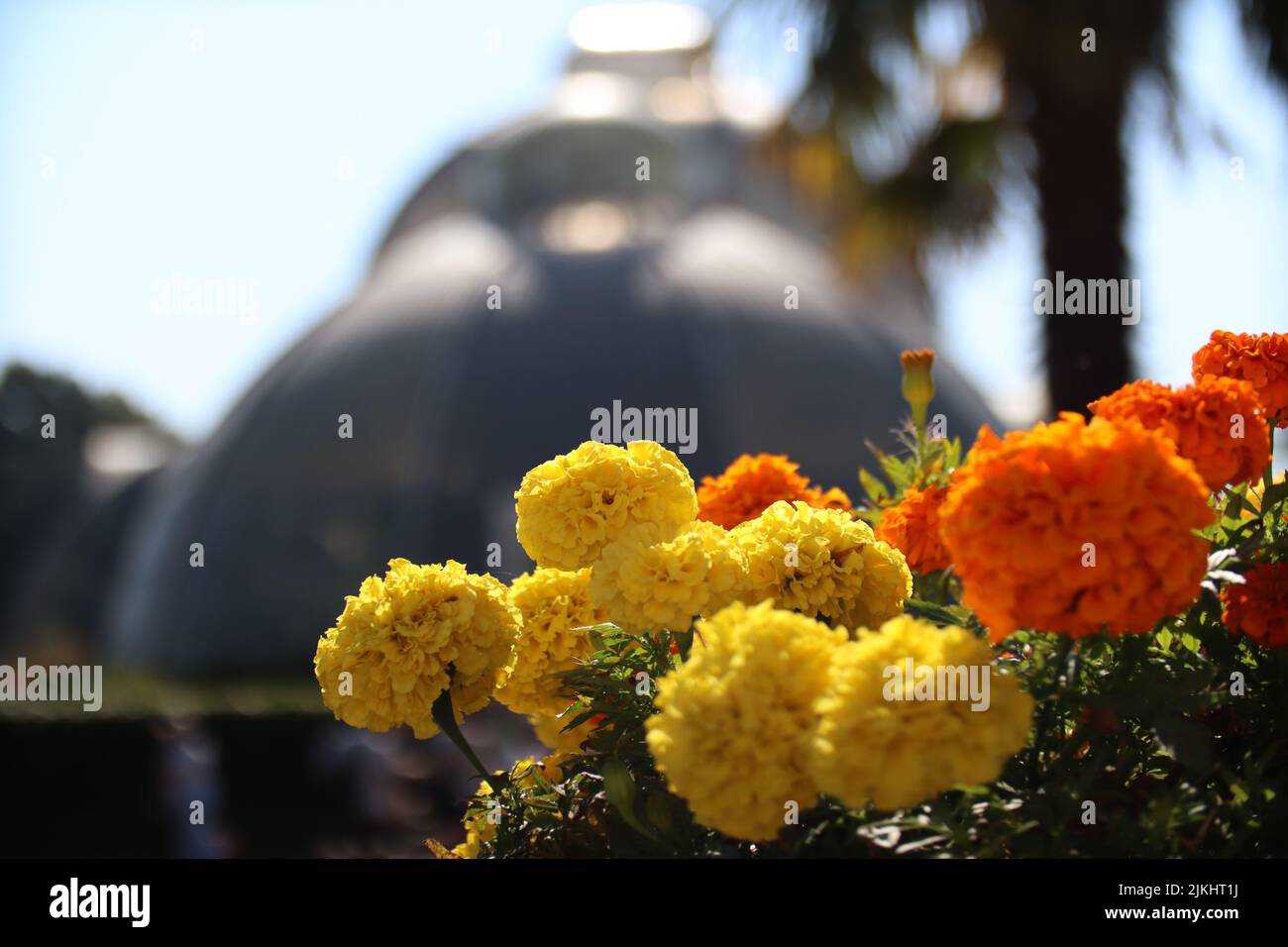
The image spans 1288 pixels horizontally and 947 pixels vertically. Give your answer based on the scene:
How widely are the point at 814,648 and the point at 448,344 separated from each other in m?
20.6

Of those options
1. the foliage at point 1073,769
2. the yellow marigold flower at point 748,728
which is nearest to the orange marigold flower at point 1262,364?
the foliage at point 1073,769

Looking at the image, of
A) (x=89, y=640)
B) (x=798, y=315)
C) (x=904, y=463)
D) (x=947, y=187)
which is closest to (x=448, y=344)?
(x=798, y=315)

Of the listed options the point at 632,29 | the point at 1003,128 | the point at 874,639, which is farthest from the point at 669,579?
the point at 632,29

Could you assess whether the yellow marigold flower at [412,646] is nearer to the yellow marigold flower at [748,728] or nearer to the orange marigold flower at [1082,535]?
the yellow marigold flower at [748,728]

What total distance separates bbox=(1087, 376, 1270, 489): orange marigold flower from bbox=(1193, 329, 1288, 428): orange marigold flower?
0.27 meters

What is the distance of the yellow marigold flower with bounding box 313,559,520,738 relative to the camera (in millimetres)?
1904

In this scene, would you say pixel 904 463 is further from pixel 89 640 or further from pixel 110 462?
pixel 110 462

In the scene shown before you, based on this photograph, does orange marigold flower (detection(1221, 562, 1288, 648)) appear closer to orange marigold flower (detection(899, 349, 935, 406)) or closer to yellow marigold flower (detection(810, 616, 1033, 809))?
yellow marigold flower (detection(810, 616, 1033, 809))

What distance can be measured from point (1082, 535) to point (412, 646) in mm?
950

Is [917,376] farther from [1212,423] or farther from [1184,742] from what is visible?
[1184,742]

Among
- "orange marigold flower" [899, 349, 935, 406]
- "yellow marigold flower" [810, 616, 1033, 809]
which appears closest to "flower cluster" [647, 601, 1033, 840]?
"yellow marigold flower" [810, 616, 1033, 809]

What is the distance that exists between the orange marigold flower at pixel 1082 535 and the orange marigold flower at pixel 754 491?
84 cm

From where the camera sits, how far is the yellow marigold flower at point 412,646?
1.90 metres
